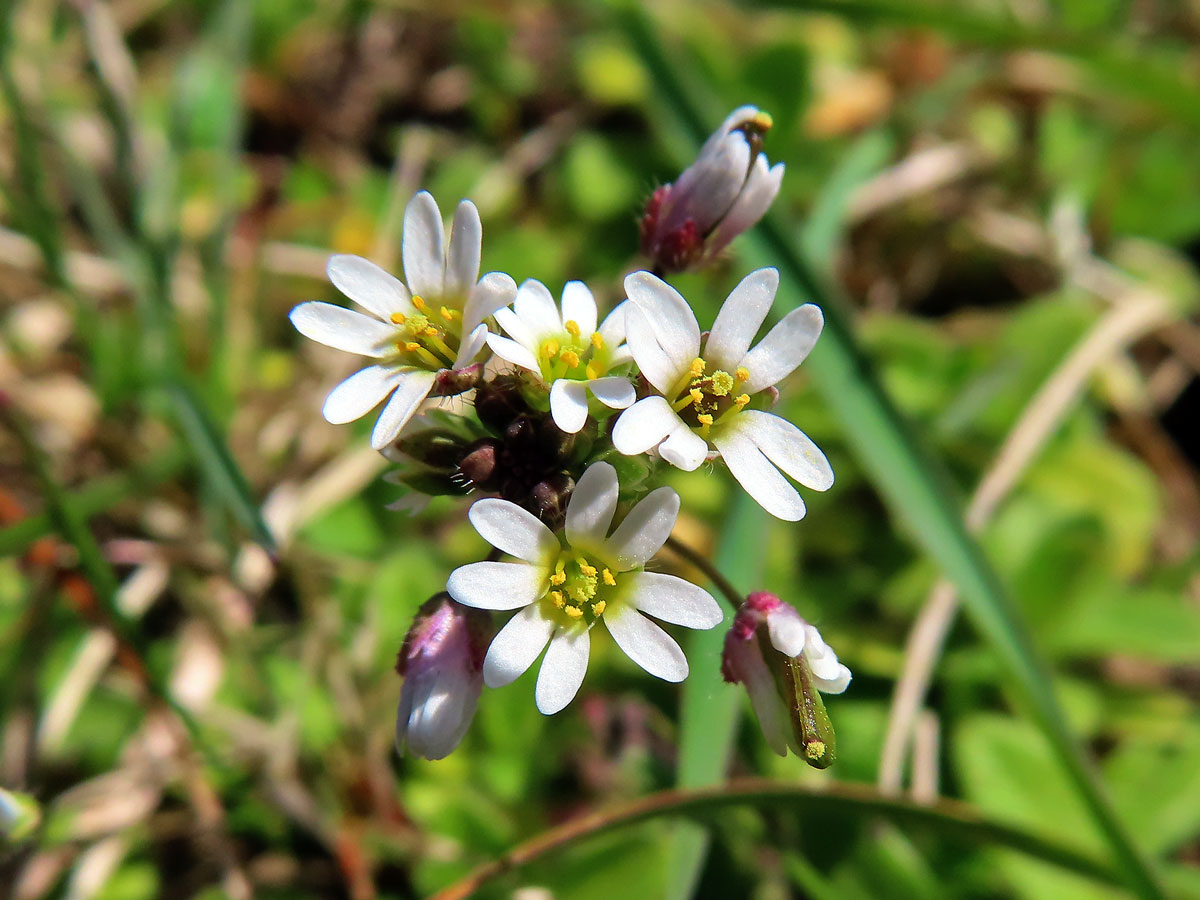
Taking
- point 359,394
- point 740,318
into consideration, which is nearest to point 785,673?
point 740,318

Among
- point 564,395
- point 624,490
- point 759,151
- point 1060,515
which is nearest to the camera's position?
point 564,395

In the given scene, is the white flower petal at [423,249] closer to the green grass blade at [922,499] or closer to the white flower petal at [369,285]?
the white flower petal at [369,285]

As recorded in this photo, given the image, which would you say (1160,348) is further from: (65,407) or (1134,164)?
(65,407)

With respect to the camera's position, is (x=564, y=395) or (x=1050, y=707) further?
(x=1050, y=707)

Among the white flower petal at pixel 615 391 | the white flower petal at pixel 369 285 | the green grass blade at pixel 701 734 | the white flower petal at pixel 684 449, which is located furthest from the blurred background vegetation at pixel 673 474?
the white flower petal at pixel 615 391

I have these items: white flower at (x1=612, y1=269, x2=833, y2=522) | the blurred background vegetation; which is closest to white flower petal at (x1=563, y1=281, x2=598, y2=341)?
white flower at (x1=612, y1=269, x2=833, y2=522)

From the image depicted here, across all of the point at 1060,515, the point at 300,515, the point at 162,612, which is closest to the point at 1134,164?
the point at 1060,515

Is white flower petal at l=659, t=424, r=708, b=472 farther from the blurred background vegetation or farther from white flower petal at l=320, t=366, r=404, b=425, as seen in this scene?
the blurred background vegetation
